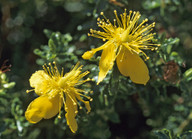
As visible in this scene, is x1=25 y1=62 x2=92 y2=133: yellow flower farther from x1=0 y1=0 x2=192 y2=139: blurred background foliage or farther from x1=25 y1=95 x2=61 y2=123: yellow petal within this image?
x1=0 y1=0 x2=192 y2=139: blurred background foliage

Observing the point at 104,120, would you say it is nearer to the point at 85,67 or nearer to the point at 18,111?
the point at 85,67

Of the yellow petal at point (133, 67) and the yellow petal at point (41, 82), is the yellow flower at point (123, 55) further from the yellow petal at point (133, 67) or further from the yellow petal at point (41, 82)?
the yellow petal at point (41, 82)

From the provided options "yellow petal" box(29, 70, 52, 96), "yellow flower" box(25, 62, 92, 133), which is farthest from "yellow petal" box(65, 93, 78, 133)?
"yellow petal" box(29, 70, 52, 96)

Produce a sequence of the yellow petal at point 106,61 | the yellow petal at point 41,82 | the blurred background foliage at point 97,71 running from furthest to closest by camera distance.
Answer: the blurred background foliage at point 97,71
the yellow petal at point 41,82
the yellow petal at point 106,61

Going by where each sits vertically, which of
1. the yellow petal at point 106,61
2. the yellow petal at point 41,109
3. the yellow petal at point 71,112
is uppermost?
the yellow petal at point 106,61

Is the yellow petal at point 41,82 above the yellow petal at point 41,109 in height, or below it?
above

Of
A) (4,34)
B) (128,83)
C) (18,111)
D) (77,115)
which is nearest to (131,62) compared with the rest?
(128,83)

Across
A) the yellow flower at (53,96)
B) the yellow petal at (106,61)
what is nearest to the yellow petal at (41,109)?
the yellow flower at (53,96)

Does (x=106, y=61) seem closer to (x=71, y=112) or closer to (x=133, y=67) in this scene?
(x=133, y=67)
